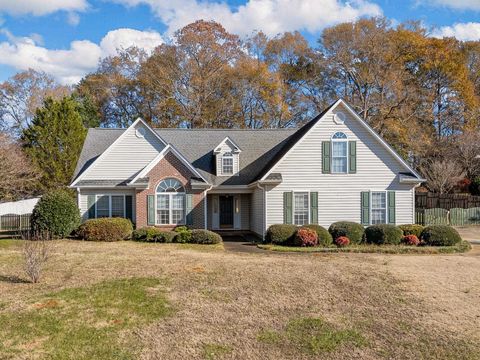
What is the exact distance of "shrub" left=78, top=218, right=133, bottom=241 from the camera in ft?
68.2

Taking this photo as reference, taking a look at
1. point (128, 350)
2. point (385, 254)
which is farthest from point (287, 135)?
point (128, 350)

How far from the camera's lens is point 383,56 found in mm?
43281

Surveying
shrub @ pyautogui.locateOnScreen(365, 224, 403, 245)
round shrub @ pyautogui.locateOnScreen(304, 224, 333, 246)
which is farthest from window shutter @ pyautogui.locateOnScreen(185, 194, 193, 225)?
shrub @ pyautogui.locateOnScreen(365, 224, 403, 245)

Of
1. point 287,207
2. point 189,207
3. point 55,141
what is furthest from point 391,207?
point 55,141

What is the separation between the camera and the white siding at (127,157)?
24109 millimetres

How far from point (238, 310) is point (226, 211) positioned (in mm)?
17092

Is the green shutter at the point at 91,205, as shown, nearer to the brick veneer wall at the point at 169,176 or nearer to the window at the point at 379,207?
the brick veneer wall at the point at 169,176

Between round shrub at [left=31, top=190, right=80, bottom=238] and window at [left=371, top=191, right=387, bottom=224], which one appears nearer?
round shrub at [left=31, top=190, right=80, bottom=238]

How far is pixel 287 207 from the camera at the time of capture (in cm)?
2127

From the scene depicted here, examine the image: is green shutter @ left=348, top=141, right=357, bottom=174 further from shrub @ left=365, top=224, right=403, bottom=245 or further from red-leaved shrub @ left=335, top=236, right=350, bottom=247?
red-leaved shrub @ left=335, top=236, right=350, bottom=247

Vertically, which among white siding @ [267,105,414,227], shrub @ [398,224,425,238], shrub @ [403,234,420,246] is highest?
white siding @ [267,105,414,227]

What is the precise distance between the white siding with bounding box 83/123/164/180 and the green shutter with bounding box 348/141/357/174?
10.5m

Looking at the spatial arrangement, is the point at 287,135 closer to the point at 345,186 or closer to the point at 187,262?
the point at 345,186

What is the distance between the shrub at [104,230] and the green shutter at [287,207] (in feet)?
25.9
